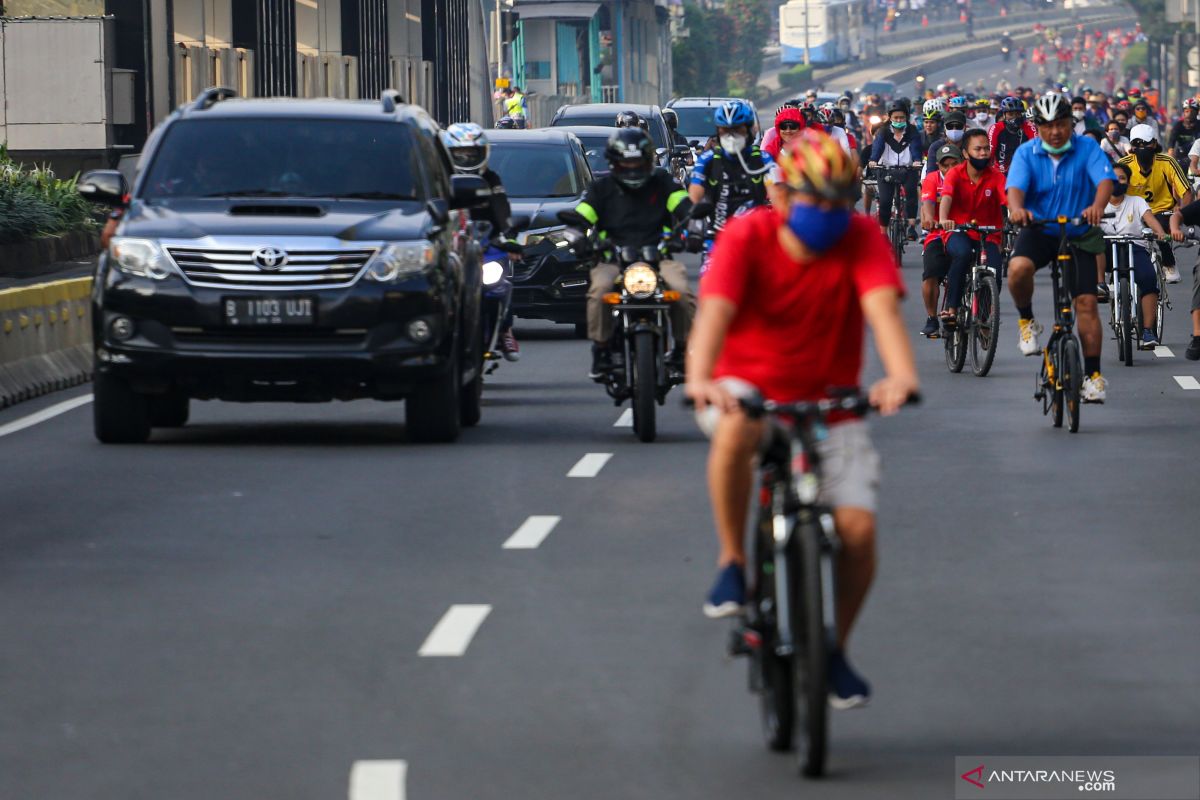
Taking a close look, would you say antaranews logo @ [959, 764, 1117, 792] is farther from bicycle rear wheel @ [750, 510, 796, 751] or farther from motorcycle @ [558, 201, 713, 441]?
motorcycle @ [558, 201, 713, 441]

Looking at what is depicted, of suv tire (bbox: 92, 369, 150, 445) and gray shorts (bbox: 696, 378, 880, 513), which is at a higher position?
gray shorts (bbox: 696, 378, 880, 513)

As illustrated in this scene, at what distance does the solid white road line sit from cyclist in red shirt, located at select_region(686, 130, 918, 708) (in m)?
9.73

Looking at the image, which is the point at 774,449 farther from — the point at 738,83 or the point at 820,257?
the point at 738,83

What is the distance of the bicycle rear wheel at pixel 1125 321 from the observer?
21.4m

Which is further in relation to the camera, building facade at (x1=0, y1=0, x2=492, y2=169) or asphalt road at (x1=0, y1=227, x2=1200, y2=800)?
building facade at (x1=0, y1=0, x2=492, y2=169)

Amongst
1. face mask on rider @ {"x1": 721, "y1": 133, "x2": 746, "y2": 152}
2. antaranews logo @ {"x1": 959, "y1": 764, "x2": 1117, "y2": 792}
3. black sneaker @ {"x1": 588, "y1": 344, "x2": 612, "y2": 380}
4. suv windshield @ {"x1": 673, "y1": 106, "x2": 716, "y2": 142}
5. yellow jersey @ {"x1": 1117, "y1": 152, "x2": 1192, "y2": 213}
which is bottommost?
antaranews logo @ {"x1": 959, "y1": 764, "x2": 1117, "y2": 792}

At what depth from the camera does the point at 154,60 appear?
4553cm

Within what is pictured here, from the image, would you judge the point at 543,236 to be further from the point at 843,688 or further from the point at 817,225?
the point at 843,688

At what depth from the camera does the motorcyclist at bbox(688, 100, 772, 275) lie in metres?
19.3

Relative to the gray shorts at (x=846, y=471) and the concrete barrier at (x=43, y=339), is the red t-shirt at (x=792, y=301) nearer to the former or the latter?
the gray shorts at (x=846, y=471)

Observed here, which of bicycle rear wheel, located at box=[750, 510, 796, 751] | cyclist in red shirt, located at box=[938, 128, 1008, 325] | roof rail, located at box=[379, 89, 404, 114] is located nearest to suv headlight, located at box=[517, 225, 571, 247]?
cyclist in red shirt, located at box=[938, 128, 1008, 325]

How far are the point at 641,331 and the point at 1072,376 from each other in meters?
2.34

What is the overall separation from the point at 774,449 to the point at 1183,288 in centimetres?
2404

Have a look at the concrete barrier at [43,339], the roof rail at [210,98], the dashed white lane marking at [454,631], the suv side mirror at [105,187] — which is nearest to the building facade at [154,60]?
the concrete barrier at [43,339]
